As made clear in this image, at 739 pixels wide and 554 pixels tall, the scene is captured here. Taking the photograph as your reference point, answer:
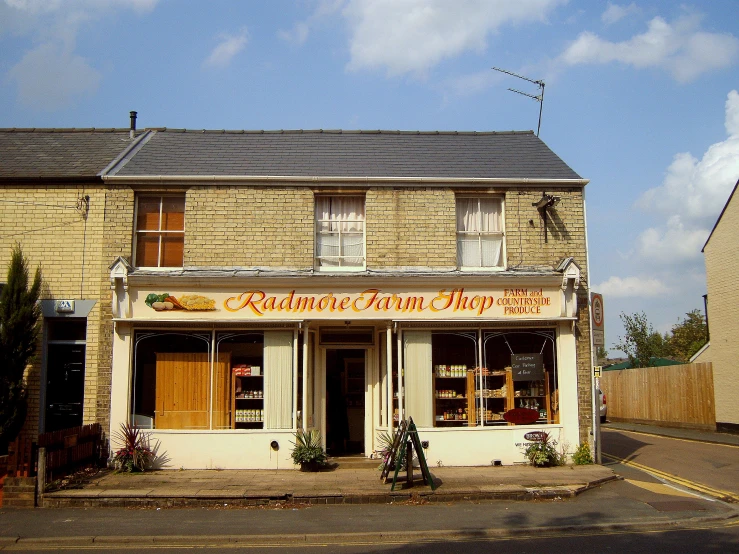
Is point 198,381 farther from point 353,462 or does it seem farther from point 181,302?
point 353,462

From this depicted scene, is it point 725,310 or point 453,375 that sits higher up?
point 725,310

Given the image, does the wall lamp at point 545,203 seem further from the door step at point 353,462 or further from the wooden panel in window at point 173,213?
the wooden panel in window at point 173,213

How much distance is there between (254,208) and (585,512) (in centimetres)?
863

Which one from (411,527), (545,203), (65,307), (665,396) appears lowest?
(411,527)

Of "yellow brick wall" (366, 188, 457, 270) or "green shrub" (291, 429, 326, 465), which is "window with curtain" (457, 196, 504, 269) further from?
"green shrub" (291, 429, 326, 465)

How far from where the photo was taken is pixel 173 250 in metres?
14.4

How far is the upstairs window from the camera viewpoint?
1438 cm

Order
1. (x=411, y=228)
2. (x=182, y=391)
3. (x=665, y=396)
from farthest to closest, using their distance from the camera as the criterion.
Result: (x=665, y=396), (x=411, y=228), (x=182, y=391)

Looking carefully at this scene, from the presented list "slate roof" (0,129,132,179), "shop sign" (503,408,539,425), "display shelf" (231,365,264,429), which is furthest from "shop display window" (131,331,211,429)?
"shop sign" (503,408,539,425)

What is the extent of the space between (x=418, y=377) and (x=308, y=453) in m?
2.74

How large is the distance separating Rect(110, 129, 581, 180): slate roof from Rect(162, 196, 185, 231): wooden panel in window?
1.89ft

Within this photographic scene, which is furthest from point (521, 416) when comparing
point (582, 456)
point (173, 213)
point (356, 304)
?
point (173, 213)

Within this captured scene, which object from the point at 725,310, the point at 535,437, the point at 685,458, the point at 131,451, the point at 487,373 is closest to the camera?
the point at 131,451

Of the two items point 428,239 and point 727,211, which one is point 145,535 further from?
point 727,211
